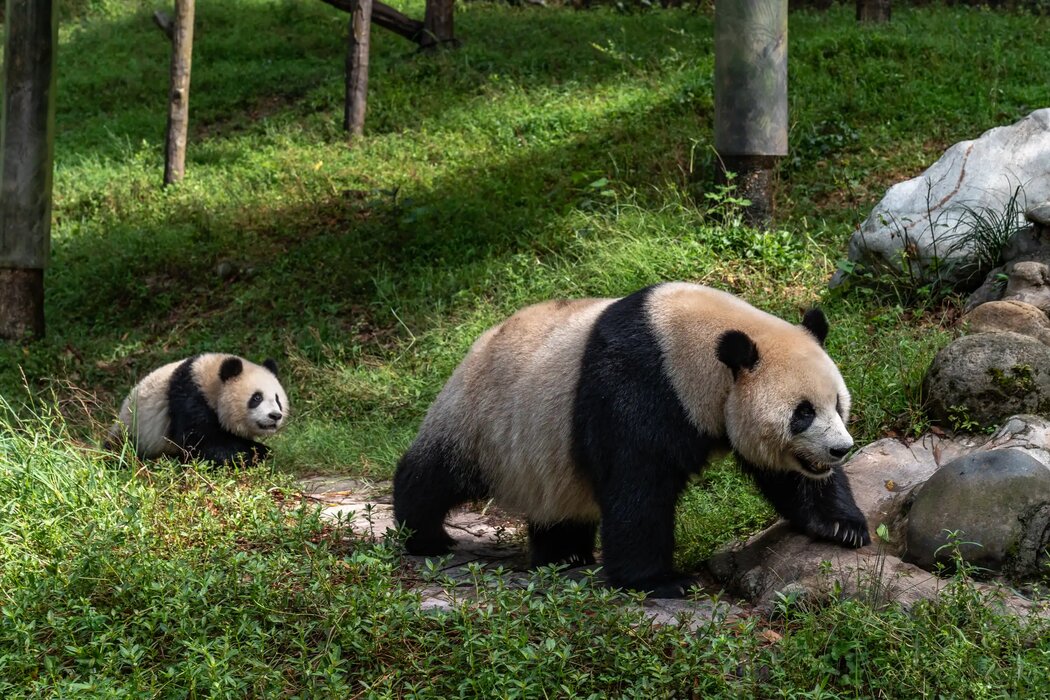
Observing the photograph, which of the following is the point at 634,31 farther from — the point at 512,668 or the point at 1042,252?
the point at 512,668

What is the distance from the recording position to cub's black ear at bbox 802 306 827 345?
425cm

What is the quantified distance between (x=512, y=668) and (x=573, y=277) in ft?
15.9

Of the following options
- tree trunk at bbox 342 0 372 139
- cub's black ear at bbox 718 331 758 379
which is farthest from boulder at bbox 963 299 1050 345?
tree trunk at bbox 342 0 372 139

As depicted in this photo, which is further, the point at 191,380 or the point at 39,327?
the point at 39,327

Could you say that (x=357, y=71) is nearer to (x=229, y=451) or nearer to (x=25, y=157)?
(x=25, y=157)

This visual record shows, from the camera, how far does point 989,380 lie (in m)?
5.04

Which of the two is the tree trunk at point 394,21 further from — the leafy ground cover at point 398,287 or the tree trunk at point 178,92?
the tree trunk at point 178,92

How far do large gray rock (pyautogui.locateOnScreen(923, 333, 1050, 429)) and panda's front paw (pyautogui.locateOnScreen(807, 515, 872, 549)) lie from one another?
3.58 feet

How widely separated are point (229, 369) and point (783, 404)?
3.83 meters

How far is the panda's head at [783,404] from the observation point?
3.89 meters

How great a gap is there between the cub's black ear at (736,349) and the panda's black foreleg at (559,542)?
1.13 m

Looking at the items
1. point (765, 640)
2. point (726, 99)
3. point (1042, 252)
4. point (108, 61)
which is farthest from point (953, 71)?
point (108, 61)

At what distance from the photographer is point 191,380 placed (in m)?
6.75

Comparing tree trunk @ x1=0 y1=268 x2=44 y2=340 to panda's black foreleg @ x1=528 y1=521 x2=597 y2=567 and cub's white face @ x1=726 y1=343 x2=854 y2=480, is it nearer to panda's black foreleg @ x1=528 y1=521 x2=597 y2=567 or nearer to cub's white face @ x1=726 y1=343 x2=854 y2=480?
panda's black foreleg @ x1=528 y1=521 x2=597 y2=567
